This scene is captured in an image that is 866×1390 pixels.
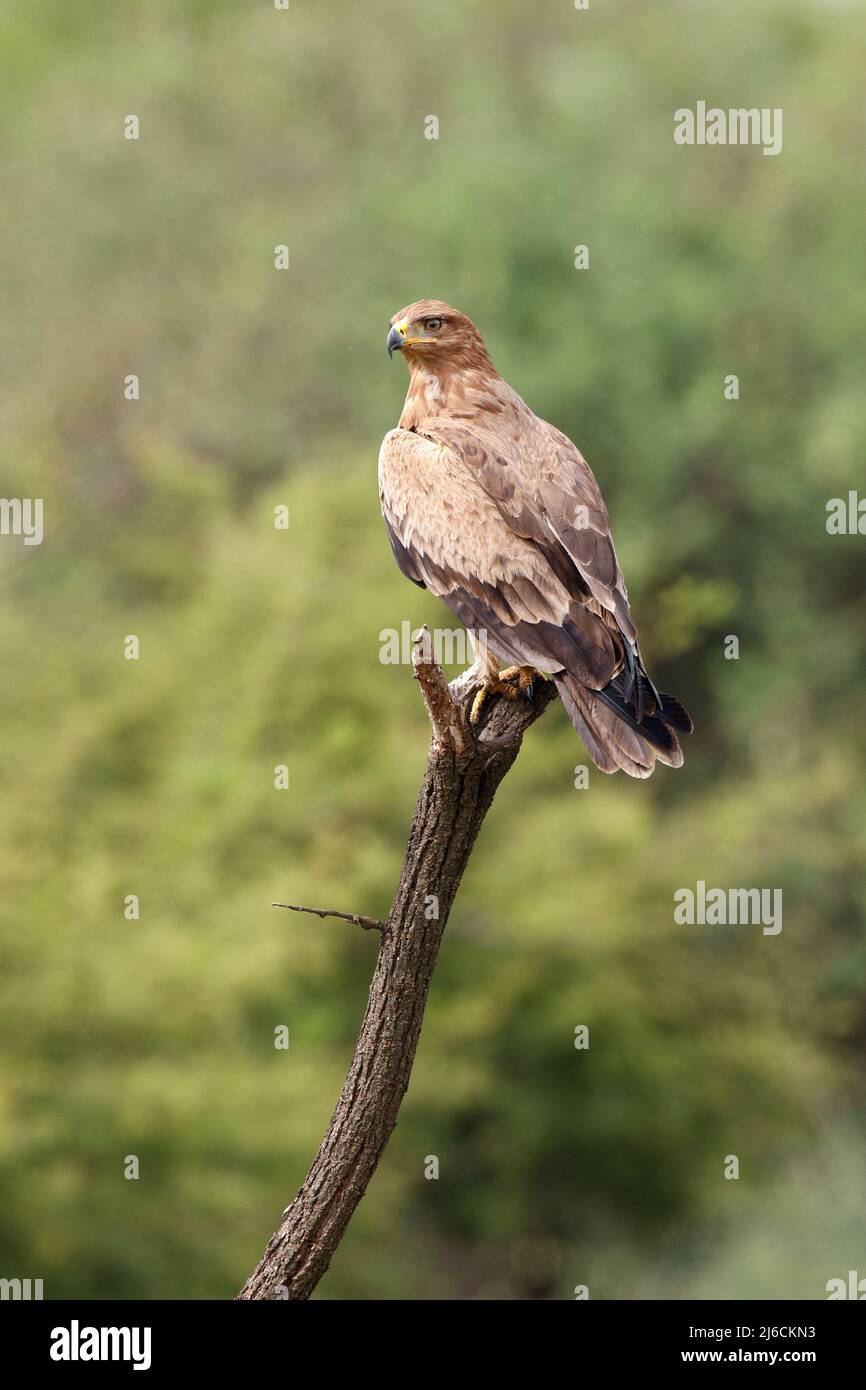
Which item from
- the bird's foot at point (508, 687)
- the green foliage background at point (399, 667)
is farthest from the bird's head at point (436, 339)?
the green foliage background at point (399, 667)

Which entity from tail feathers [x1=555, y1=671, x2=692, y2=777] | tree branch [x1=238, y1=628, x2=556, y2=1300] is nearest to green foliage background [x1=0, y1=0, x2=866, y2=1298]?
tree branch [x1=238, y1=628, x2=556, y2=1300]

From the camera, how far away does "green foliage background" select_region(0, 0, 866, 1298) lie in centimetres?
1265

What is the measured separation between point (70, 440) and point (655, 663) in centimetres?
845

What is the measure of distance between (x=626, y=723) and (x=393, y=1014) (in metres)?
1.17

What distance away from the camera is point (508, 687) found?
5.02 meters

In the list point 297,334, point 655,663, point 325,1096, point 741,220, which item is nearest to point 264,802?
point 325,1096

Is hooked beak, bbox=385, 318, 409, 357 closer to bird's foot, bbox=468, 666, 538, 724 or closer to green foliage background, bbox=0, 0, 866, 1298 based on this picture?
bird's foot, bbox=468, 666, 538, 724

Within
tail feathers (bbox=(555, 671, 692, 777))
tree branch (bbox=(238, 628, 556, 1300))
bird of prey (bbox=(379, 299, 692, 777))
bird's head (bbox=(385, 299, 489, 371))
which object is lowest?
tree branch (bbox=(238, 628, 556, 1300))

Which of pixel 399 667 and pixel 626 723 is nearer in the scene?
pixel 626 723

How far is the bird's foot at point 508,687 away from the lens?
500 centimetres

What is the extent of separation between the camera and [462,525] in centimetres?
518

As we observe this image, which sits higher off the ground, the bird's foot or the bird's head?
the bird's head

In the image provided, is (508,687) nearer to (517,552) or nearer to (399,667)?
(517,552)

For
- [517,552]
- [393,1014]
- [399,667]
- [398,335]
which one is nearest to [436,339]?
[398,335]
